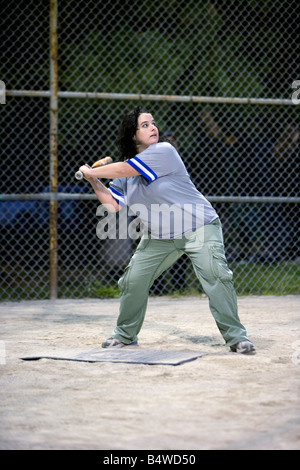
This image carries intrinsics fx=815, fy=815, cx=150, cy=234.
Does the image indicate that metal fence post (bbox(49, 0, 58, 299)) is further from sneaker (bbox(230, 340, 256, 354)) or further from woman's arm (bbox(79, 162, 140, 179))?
sneaker (bbox(230, 340, 256, 354))

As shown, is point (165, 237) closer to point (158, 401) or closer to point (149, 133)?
point (149, 133)

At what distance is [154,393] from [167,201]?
1.57m

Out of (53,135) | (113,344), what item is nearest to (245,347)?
(113,344)

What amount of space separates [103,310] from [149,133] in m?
2.49

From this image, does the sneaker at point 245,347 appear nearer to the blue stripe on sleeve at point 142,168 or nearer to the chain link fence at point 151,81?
the blue stripe on sleeve at point 142,168

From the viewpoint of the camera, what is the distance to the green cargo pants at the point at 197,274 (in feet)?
17.0

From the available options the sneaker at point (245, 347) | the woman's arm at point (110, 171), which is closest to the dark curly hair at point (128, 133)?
the woman's arm at point (110, 171)

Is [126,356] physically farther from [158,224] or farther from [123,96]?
[123,96]

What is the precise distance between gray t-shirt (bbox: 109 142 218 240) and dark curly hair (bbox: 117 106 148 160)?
25 centimetres

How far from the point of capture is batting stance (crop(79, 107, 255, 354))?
5.18 m

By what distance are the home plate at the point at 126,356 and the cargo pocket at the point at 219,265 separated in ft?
1.66

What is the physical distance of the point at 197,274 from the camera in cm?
529
